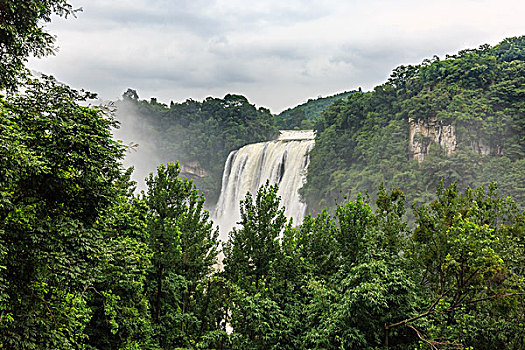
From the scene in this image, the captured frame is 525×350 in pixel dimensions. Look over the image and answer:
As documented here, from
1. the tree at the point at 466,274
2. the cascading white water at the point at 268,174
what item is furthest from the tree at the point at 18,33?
the cascading white water at the point at 268,174

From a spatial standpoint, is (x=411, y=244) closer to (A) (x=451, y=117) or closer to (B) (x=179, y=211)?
(B) (x=179, y=211)

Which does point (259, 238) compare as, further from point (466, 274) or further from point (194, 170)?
point (194, 170)

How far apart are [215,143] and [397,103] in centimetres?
3607

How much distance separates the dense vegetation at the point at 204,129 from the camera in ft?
214

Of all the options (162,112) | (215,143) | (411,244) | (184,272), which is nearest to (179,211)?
(184,272)

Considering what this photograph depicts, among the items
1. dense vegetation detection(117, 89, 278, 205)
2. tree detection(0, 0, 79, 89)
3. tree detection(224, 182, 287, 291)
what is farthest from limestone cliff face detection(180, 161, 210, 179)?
tree detection(0, 0, 79, 89)

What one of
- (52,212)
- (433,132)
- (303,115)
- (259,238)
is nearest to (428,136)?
(433,132)

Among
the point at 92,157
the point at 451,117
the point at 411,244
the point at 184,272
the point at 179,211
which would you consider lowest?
the point at 184,272

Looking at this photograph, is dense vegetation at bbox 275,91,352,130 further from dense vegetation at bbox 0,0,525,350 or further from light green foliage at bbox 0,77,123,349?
light green foliage at bbox 0,77,123,349

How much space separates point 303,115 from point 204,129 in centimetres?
2170

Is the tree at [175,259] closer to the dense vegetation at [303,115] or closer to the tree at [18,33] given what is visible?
the tree at [18,33]

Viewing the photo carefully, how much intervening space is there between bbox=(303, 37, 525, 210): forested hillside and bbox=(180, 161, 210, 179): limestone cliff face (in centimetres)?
2960

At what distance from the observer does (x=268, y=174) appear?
4181cm

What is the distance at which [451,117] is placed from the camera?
3256cm
